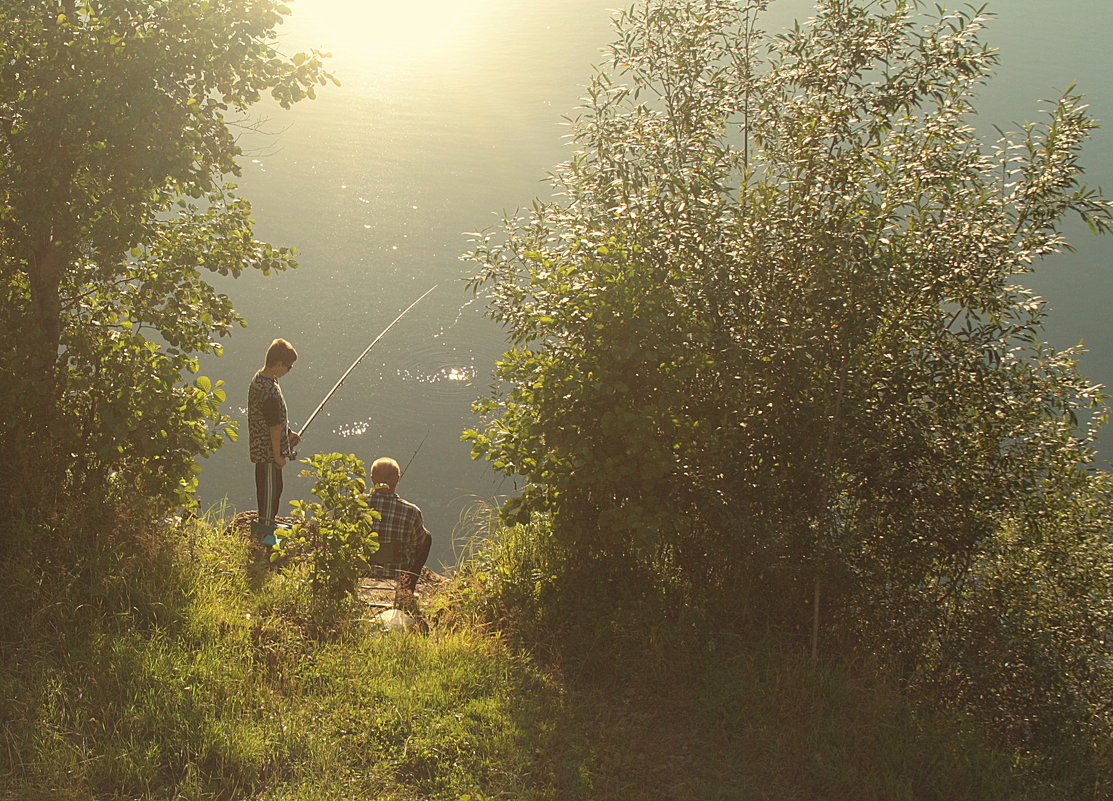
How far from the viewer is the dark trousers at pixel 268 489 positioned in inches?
258

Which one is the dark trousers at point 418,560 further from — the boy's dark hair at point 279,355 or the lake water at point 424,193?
the lake water at point 424,193

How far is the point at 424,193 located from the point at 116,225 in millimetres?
30517

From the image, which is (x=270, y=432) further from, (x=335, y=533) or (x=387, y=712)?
(x=387, y=712)

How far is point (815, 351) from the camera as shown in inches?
193

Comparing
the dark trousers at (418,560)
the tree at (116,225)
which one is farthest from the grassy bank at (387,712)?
the dark trousers at (418,560)

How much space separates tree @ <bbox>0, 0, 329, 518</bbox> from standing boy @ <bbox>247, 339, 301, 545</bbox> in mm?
760

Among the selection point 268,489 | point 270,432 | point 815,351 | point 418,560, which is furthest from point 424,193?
point 815,351

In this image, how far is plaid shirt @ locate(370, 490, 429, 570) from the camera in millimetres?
6355

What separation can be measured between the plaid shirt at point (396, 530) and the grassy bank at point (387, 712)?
1037mm

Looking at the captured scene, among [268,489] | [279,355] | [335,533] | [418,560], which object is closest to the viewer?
[335,533]

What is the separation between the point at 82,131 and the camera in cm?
474

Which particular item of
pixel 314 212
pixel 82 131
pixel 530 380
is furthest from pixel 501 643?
pixel 314 212

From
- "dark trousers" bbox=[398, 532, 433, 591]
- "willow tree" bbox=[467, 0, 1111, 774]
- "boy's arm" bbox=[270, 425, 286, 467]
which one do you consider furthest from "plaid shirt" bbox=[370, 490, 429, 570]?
"willow tree" bbox=[467, 0, 1111, 774]

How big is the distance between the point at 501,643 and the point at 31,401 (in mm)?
2491
